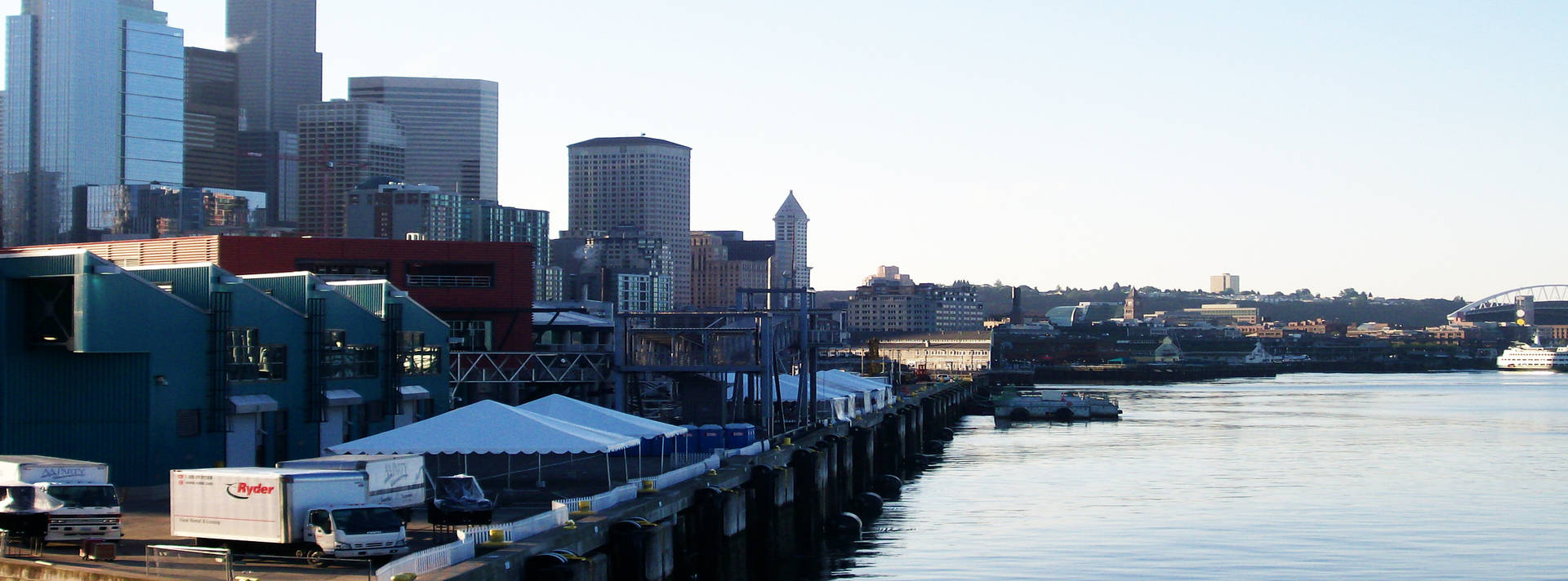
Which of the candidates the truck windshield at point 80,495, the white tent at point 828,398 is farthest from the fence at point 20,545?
the white tent at point 828,398

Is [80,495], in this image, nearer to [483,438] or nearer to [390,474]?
[390,474]

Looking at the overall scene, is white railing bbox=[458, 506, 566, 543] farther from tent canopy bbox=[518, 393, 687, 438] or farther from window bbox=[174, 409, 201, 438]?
window bbox=[174, 409, 201, 438]

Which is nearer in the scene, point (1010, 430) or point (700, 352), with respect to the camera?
point (700, 352)

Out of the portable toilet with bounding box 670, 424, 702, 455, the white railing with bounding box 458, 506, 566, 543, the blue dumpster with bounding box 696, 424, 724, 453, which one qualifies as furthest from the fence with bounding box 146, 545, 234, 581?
the blue dumpster with bounding box 696, 424, 724, 453

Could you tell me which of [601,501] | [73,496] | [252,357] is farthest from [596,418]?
[73,496]

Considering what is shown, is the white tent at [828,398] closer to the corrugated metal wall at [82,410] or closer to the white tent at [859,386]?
the white tent at [859,386]

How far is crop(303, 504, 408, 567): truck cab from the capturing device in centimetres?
2761

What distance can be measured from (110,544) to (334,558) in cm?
395

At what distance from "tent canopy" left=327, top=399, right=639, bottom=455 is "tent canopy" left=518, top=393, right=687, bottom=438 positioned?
4796mm

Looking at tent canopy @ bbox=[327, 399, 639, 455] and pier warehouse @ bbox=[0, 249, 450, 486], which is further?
pier warehouse @ bbox=[0, 249, 450, 486]

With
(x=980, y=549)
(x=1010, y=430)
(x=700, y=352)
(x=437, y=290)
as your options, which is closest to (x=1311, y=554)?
(x=980, y=549)

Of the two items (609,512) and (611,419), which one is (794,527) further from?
(609,512)

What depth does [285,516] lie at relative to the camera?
2789 centimetres

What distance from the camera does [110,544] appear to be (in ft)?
92.2
